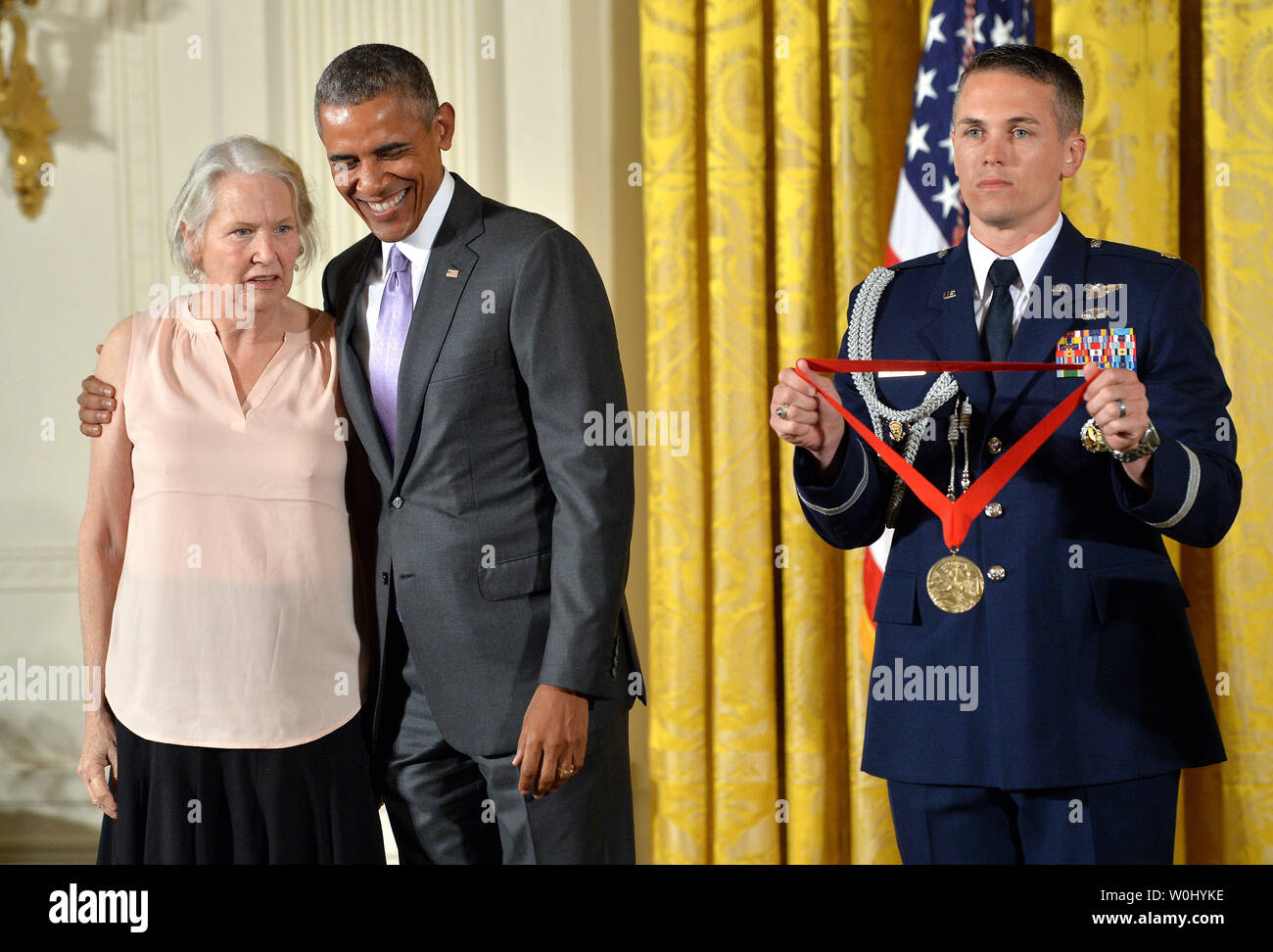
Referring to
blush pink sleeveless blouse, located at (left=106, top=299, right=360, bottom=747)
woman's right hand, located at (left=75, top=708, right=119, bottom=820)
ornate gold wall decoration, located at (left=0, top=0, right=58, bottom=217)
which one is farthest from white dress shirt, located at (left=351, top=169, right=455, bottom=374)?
ornate gold wall decoration, located at (left=0, top=0, right=58, bottom=217)

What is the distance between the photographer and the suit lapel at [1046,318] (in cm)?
157

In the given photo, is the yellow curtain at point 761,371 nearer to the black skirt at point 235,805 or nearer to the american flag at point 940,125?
the american flag at point 940,125

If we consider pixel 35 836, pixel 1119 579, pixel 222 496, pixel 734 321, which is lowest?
pixel 35 836

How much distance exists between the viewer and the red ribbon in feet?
5.06

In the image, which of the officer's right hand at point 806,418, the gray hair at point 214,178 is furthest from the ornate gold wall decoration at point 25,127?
the officer's right hand at point 806,418

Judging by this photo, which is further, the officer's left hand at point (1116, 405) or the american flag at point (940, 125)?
the american flag at point (940, 125)

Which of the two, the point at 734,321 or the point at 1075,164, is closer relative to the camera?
the point at 1075,164

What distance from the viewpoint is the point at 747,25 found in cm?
255

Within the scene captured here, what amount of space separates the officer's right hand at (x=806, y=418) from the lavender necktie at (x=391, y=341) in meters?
0.58

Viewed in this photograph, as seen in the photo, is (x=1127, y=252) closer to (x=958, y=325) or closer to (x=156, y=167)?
(x=958, y=325)

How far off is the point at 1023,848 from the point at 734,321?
4.42 feet

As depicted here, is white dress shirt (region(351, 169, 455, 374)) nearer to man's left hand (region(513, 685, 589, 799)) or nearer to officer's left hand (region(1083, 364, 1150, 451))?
man's left hand (region(513, 685, 589, 799))
